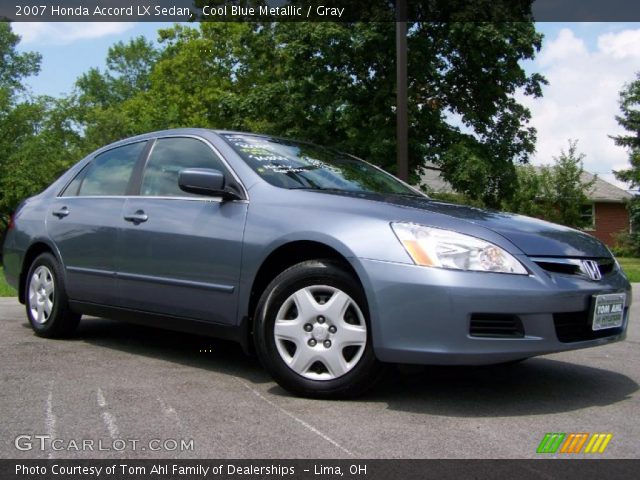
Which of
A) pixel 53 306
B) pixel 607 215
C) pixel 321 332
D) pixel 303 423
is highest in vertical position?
pixel 321 332

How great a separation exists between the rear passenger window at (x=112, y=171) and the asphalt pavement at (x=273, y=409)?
47.1 inches

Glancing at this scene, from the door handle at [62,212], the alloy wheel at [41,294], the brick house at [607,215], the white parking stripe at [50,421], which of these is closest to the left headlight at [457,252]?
the white parking stripe at [50,421]

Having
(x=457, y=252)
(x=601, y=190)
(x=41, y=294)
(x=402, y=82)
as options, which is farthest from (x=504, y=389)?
(x=601, y=190)

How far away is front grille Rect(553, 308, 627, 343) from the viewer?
12.7 ft

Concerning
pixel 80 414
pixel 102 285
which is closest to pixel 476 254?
pixel 80 414

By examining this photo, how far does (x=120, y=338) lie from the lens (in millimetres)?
6211

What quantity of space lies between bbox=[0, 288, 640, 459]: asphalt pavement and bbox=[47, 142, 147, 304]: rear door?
51 centimetres

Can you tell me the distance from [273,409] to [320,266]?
0.78 meters

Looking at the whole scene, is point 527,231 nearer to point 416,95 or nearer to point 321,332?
point 321,332

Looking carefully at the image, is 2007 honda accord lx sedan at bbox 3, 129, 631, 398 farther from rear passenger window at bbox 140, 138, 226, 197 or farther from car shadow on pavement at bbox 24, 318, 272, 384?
car shadow on pavement at bbox 24, 318, 272, 384

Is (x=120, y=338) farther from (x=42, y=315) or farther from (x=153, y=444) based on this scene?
(x=153, y=444)

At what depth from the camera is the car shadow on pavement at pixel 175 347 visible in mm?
5008

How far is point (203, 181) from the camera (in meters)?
4.50
